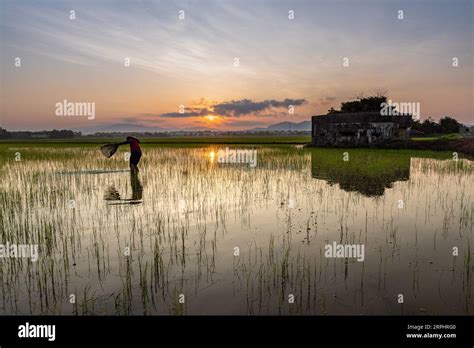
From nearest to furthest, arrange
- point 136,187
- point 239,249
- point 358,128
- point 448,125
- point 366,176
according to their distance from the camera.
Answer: point 239,249 → point 136,187 → point 366,176 → point 358,128 → point 448,125

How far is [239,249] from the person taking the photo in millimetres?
6008

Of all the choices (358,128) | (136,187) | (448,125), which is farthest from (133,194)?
(448,125)

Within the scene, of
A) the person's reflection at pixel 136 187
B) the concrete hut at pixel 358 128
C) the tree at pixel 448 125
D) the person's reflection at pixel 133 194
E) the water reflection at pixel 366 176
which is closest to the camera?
the person's reflection at pixel 133 194

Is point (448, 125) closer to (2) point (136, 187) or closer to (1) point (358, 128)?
(1) point (358, 128)

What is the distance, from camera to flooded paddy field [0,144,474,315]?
4133mm

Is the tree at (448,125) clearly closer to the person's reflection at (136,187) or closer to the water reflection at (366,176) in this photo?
the water reflection at (366,176)

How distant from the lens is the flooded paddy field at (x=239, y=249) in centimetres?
413

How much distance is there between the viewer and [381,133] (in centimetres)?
3161

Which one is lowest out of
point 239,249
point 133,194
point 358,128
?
point 239,249

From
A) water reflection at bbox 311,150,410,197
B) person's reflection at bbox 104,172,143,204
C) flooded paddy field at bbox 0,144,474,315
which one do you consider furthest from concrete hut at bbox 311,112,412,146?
person's reflection at bbox 104,172,143,204

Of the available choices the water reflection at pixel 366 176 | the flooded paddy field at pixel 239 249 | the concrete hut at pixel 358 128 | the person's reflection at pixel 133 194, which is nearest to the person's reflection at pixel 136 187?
the person's reflection at pixel 133 194

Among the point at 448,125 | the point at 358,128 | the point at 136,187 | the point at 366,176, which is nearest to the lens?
the point at 136,187

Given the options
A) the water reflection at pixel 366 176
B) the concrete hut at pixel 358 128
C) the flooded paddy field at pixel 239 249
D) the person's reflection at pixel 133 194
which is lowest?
the flooded paddy field at pixel 239 249
